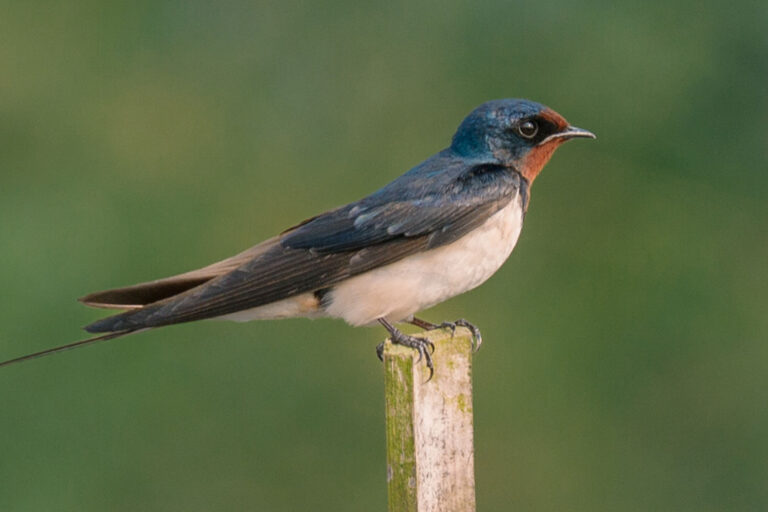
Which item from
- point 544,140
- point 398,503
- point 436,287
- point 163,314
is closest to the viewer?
point 398,503

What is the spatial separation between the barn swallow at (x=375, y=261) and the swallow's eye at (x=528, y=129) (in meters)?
0.16

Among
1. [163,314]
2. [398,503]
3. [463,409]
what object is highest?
[163,314]

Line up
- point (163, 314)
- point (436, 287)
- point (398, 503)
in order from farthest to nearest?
point (436, 287) → point (163, 314) → point (398, 503)

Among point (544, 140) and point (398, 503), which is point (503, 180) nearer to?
point (544, 140)

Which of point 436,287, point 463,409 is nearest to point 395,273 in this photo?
point 436,287

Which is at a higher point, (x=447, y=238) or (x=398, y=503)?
(x=447, y=238)

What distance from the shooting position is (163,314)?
277cm

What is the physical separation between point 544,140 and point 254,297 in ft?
3.30

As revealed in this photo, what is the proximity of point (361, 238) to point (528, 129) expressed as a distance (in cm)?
64

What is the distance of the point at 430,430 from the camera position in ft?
7.82

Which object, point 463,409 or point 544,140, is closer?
point 463,409

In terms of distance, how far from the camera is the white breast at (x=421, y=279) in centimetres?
295

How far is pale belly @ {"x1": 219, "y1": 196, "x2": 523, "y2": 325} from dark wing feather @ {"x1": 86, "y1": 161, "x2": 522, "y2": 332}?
1.1 inches

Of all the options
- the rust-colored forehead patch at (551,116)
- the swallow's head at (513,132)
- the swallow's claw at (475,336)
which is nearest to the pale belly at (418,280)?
Answer: the swallow's claw at (475,336)
